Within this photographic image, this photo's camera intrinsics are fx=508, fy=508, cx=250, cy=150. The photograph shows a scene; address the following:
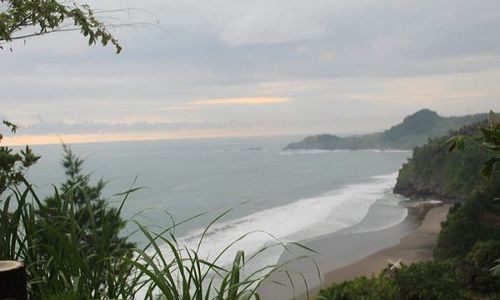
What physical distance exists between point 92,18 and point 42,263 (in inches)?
75.7

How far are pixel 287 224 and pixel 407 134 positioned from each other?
5125 inches

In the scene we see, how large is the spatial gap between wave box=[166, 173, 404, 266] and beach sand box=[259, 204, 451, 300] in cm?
146

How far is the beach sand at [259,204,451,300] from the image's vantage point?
2247 centimetres

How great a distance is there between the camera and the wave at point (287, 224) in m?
29.7

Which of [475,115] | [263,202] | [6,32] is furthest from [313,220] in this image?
[475,115]

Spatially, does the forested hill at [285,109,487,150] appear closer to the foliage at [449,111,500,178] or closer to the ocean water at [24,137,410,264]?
the ocean water at [24,137,410,264]

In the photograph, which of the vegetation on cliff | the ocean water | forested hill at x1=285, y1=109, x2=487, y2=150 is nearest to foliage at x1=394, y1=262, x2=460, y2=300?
the vegetation on cliff

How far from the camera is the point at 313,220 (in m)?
38.0

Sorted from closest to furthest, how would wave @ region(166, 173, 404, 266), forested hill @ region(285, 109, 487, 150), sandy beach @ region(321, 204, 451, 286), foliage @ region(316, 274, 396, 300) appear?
foliage @ region(316, 274, 396, 300) < sandy beach @ region(321, 204, 451, 286) < wave @ region(166, 173, 404, 266) < forested hill @ region(285, 109, 487, 150)

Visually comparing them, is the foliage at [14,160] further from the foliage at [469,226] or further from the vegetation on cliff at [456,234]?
the foliage at [469,226]

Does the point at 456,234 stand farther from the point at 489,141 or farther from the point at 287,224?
the point at 489,141

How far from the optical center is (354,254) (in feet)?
89.9

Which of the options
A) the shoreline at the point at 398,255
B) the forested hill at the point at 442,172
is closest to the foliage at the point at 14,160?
the shoreline at the point at 398,255

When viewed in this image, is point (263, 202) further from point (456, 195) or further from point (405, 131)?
point (405, 131)
